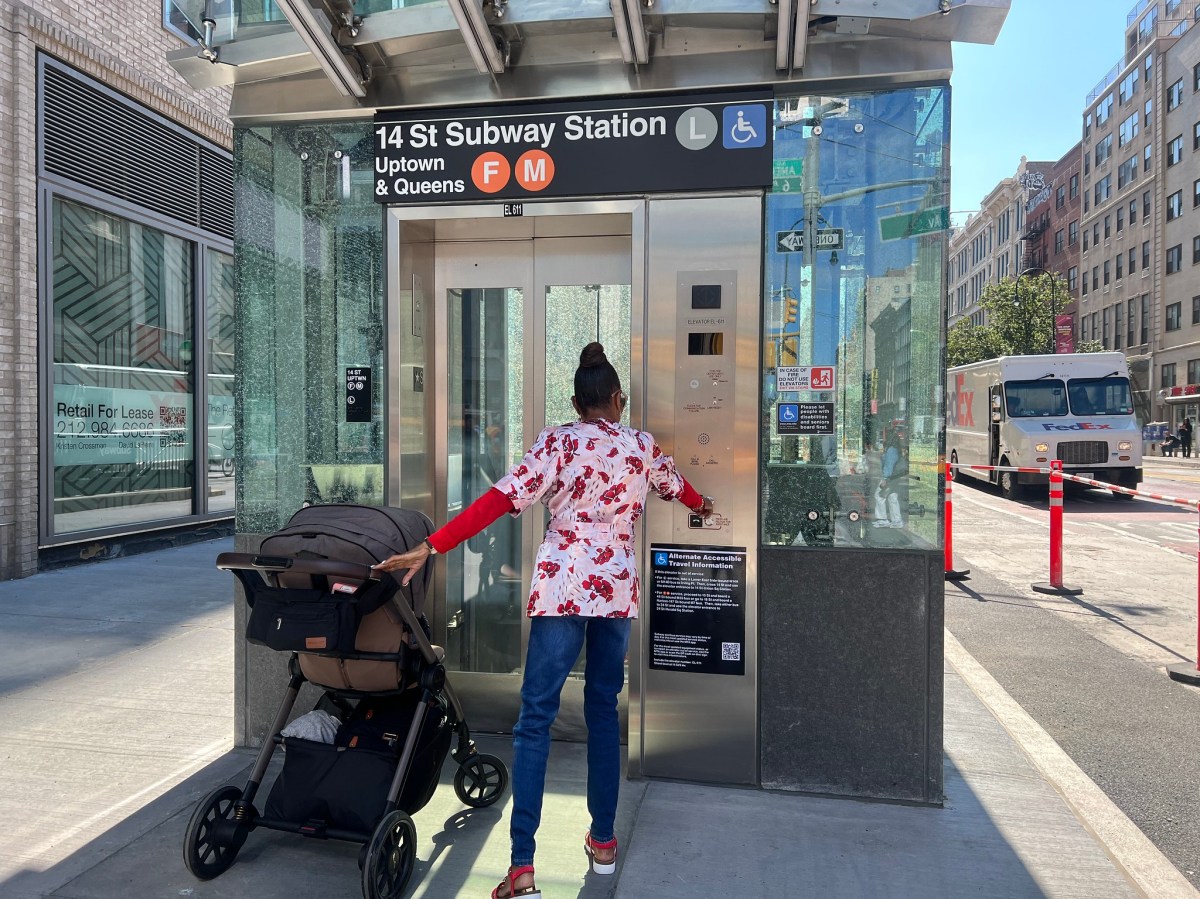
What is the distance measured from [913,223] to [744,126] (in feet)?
2.78

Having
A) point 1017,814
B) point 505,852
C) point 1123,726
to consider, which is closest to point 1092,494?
point 1123,726

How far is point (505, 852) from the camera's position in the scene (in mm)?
3303

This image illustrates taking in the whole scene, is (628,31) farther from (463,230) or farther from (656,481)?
(656,481)

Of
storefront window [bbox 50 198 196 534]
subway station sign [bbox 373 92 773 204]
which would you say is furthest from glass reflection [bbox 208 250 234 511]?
subway station sign [bbox 373 92 773 204]

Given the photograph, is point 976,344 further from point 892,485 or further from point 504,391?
point 892,485

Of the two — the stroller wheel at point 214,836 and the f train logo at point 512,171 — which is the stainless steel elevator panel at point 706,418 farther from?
the stroller wheel at point 214,836

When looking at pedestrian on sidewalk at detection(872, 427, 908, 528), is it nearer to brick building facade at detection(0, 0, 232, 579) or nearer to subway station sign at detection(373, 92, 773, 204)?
subway station sign at detection(373, 92, 773, 204)

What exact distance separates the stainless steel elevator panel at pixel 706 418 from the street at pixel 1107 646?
1867 millimetres

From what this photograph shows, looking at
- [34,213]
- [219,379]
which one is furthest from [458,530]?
[219,379]

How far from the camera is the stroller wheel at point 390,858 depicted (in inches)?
109

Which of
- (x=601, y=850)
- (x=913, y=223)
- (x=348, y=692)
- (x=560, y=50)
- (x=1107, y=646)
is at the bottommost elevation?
(x=1107, y=646)

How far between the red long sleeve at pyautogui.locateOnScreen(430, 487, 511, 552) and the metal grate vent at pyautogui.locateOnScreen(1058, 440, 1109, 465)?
17869 mm

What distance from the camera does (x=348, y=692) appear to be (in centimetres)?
323

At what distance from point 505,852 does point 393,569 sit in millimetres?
1260
